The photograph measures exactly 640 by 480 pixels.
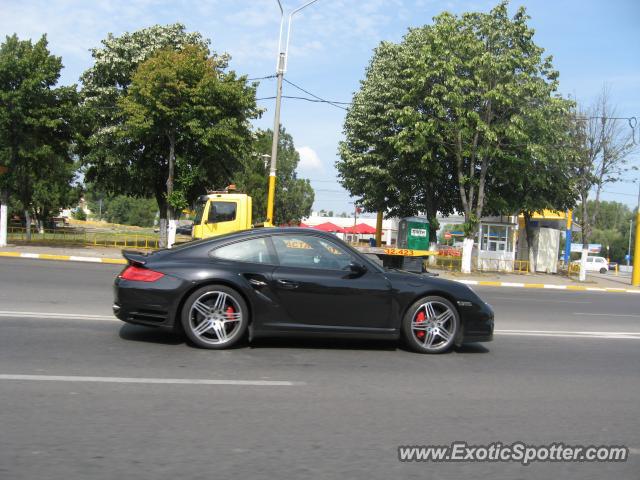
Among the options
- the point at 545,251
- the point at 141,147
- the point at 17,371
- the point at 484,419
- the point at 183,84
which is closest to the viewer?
the point at 484,419

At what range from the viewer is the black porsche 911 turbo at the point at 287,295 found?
6.00 meters

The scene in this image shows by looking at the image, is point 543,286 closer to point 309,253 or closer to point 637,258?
point 637,258

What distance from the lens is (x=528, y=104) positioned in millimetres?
24312

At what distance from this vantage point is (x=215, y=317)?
606cm

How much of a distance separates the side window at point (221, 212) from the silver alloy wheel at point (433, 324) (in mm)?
12804

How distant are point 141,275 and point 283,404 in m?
2.37

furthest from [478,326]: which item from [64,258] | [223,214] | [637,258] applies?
[637,258]

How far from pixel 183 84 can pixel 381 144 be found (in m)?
10.9

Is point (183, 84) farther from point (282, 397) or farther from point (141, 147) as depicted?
point (282, 397)

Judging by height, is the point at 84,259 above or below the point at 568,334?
below

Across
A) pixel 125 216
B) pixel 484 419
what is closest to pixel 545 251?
pixel 484 419

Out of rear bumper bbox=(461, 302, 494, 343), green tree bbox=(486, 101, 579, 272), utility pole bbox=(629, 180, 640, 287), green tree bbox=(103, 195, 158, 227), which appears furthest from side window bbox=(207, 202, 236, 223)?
green tree bbox=(103, 195, 158, 227)

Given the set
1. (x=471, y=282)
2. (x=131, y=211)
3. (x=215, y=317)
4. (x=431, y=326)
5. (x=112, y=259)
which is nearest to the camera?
(x=215, y=317)

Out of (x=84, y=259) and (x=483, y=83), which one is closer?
(x=84, y=259)
